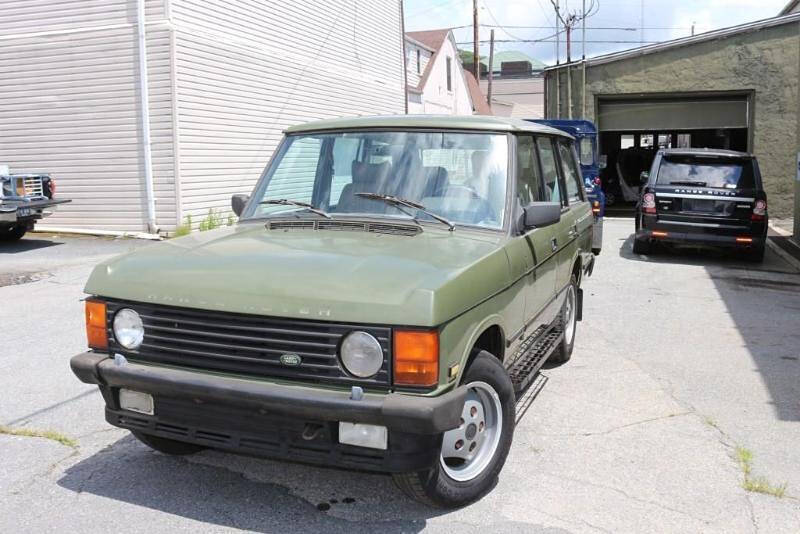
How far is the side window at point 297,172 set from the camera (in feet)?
16.3

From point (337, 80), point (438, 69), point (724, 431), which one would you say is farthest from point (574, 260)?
point (438, 69)

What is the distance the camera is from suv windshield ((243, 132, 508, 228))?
173 inches

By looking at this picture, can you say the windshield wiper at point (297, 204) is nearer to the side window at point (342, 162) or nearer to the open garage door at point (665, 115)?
the side window at point (342, 162)

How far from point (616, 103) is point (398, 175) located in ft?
62.3

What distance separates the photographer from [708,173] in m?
12.5

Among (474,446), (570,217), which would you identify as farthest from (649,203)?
(474,446)

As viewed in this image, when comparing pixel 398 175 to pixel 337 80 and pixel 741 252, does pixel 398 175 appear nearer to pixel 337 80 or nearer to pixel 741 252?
pixel 741 252

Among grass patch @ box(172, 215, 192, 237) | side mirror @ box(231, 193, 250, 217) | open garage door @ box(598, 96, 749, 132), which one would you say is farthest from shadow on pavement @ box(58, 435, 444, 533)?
open garage door @ box(598, 96, 749, 132)

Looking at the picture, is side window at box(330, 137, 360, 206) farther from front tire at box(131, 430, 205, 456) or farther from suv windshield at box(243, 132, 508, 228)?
front tire at box(131, 430, 205, 456)

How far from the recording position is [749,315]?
8.55m

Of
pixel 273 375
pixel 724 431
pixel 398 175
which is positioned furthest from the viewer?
pixel 724 431

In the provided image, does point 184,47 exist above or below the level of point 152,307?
above

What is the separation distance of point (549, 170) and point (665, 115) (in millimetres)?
18087

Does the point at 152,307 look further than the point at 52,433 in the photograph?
No
